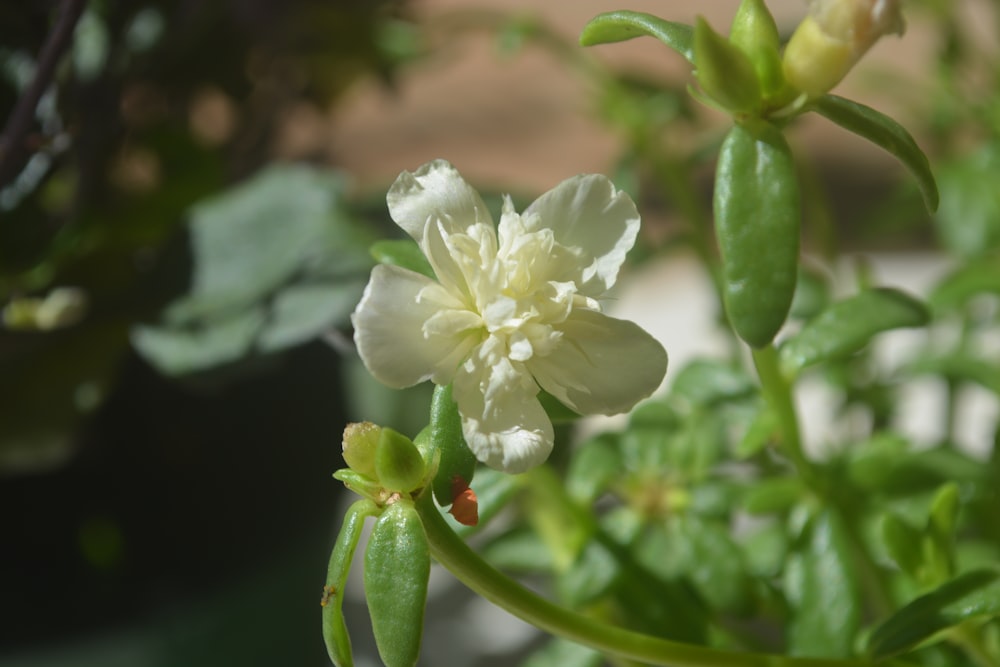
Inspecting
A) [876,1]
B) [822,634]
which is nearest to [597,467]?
[822,634]

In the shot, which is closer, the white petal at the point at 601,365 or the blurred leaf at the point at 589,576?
the white petal at the point at 601,365

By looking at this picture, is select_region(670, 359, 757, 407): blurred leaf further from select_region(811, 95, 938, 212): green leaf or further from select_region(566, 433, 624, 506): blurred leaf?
select_region(811, 95, 938, 212): green leaf

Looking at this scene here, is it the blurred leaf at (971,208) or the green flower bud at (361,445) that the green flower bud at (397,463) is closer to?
the green flower bud at (361,445)

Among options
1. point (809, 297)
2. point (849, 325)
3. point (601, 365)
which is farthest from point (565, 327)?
point (809, 297)

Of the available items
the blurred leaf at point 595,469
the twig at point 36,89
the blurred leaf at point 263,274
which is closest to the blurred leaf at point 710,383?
the blurred leaf at point 595,469

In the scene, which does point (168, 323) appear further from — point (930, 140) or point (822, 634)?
point (930, 140)

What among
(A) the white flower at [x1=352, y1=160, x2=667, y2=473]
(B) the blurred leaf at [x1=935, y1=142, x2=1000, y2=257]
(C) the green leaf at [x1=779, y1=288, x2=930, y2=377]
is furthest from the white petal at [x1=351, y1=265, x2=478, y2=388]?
(B) the blurred leaf at [x1=935, y1=142, x2=1000, y2=257]
